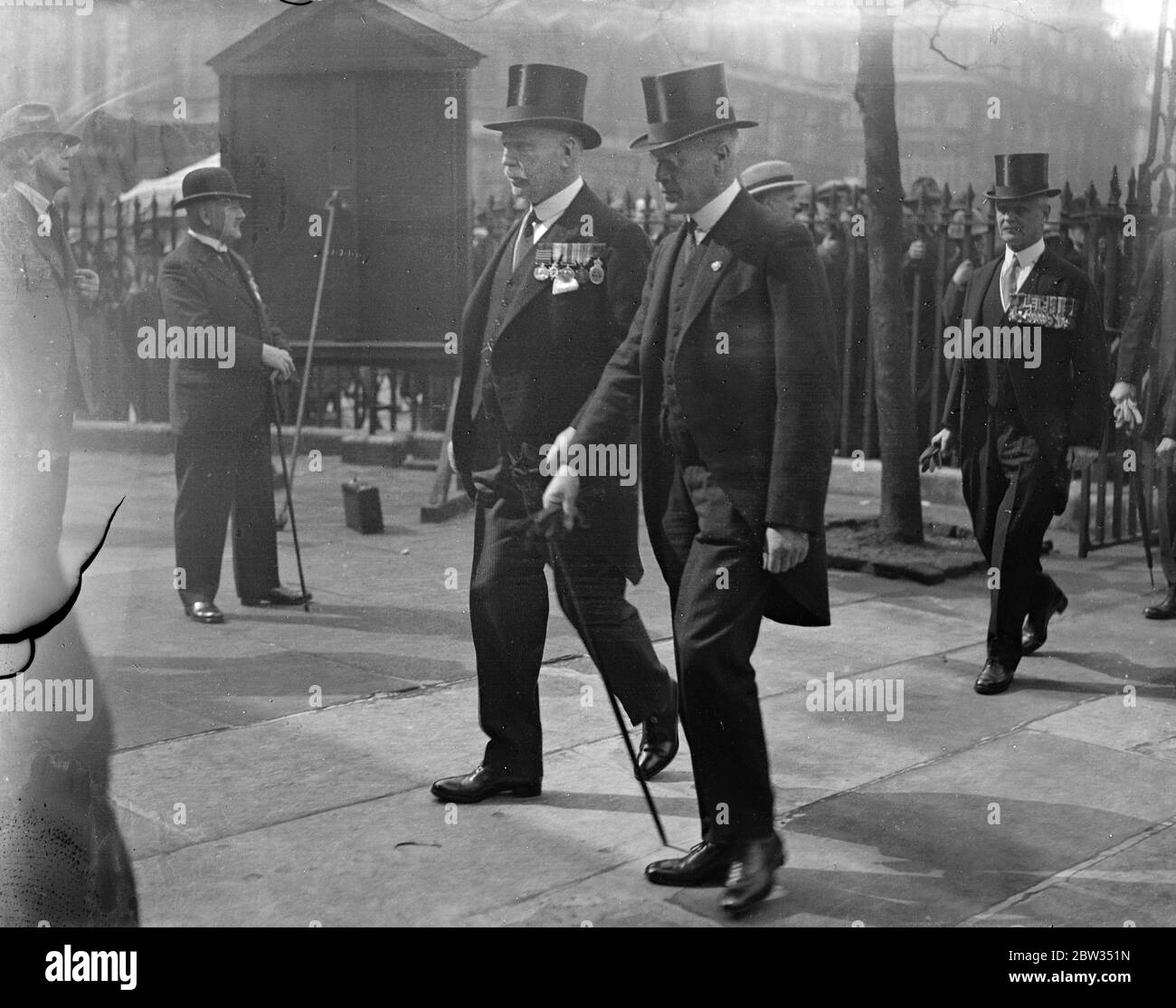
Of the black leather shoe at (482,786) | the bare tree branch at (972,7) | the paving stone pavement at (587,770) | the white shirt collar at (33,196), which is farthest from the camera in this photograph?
the bare tree branch at (972,7)

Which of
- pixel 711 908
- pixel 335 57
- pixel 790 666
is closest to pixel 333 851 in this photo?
pixel 711 908

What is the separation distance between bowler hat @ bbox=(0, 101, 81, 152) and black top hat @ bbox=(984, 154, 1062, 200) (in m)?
3.48

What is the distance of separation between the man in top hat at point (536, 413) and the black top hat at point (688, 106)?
589 mm

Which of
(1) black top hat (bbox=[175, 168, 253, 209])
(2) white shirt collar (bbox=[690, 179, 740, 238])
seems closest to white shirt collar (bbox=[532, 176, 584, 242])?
(2) white shirt collar (bbox=[690, 179, 740, 238])

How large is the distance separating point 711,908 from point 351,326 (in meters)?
5.42

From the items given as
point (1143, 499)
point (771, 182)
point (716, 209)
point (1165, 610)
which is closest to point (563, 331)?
point (716, 209)

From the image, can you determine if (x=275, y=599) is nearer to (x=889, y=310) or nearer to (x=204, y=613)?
(x=204, y=613)

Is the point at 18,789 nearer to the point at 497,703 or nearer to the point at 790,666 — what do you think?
the point at 497,703

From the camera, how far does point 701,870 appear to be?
4.14 m

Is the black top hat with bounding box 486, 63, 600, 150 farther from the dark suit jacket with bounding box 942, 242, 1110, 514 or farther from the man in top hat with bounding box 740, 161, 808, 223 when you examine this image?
the dark suit jacket with bounding box 942, 242, 1110, 514

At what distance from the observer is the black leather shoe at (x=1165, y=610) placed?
7559 mm

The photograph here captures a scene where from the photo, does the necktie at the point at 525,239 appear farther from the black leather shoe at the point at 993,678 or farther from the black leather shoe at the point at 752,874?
the black leather shoe at the point at 993,678

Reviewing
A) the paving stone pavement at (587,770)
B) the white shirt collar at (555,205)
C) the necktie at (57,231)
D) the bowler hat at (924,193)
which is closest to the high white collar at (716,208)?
the white shirt collar at (555,205)

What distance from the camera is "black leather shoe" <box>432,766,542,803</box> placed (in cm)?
478
